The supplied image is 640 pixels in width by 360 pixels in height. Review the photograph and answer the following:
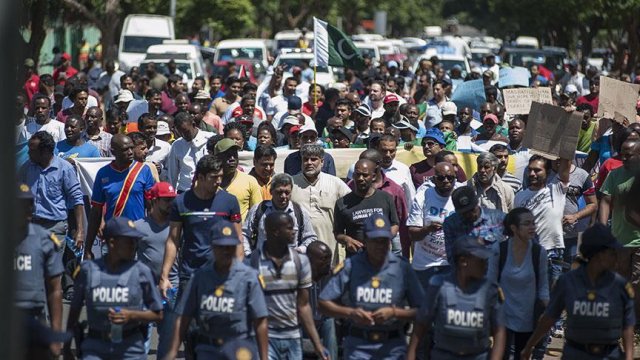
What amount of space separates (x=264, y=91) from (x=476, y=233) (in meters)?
11.4

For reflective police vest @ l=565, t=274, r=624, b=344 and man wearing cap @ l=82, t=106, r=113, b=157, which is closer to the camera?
reflective police vest @ l=565, t=274, r=624, b=344

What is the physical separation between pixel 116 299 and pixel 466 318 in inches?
75.9

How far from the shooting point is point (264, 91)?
19828mm

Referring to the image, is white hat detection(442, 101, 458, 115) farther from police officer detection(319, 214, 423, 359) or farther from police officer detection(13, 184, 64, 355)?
police officer detection(13, 184, 64, 355)

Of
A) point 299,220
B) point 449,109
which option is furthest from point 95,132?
point 299,220

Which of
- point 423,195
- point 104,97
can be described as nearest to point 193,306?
point 423,195

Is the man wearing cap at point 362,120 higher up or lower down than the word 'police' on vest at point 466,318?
higher up

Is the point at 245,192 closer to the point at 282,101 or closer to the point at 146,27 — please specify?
the point at 282,101

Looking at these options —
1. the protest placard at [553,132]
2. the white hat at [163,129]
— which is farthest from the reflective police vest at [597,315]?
the white hat at [163,129]

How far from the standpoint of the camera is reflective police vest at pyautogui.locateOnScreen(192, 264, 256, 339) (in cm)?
711

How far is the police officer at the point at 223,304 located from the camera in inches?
280

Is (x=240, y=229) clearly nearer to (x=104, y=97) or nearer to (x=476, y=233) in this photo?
(x=476, y=233)

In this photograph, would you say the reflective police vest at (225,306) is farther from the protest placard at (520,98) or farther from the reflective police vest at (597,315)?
the protest placard at (520,98)

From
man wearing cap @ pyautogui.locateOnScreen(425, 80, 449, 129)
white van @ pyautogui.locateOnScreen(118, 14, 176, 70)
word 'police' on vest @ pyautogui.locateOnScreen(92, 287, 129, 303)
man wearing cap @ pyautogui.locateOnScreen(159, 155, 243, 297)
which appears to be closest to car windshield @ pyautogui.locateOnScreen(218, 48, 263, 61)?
white van @ pyautogui.locateOnScreen(118, 14, 176, 70)
